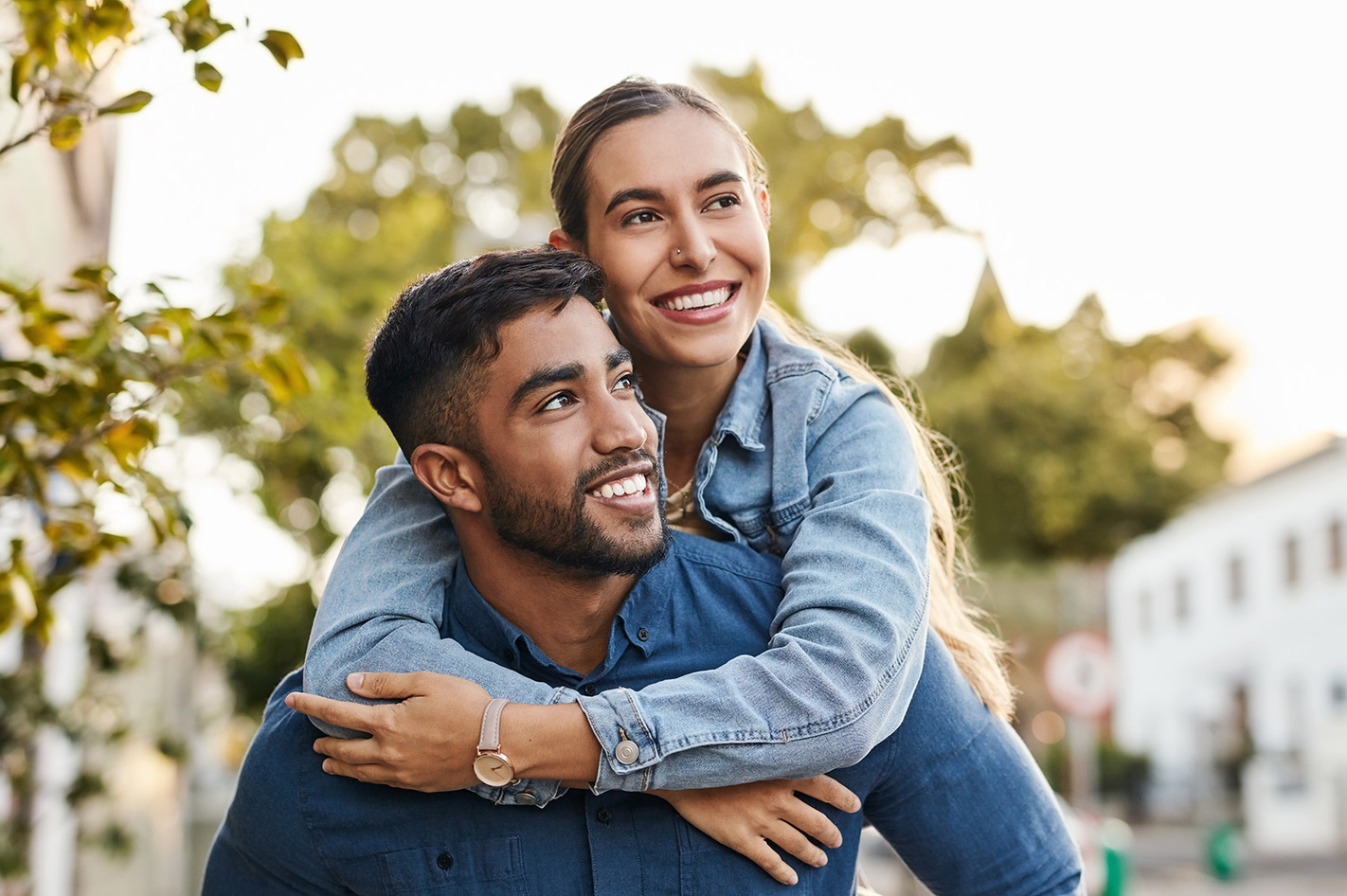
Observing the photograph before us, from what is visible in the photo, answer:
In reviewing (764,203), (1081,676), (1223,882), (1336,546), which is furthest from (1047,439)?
(764,203)

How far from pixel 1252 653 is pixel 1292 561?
3.21 m

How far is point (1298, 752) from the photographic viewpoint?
30.1 metres

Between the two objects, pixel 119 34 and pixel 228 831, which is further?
pixel 119 34

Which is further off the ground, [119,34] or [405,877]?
[119,34]

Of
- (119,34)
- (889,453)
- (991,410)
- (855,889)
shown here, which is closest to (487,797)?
(855,889)

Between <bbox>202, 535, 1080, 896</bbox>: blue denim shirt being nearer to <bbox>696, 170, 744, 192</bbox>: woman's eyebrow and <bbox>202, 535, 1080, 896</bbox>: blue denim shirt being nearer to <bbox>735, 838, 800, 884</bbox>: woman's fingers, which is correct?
<bbox>735, 838, 800, 884</bbox>: woman's fingers

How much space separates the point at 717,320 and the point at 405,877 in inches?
48.6

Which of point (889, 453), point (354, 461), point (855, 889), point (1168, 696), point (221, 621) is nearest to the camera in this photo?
point (855, 889)

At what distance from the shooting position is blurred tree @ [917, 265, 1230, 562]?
19.5 meters

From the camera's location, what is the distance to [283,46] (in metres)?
2.67

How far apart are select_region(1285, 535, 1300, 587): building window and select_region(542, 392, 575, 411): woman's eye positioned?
113 ft

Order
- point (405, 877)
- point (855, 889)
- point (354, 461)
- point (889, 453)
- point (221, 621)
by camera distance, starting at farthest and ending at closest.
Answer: point (354, 461), point (221, 621), point (889, 453), point (855, 889), point (405, 877)

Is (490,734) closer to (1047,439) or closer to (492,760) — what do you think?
(492,760)

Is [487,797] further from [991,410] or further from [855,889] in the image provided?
[991,410]
